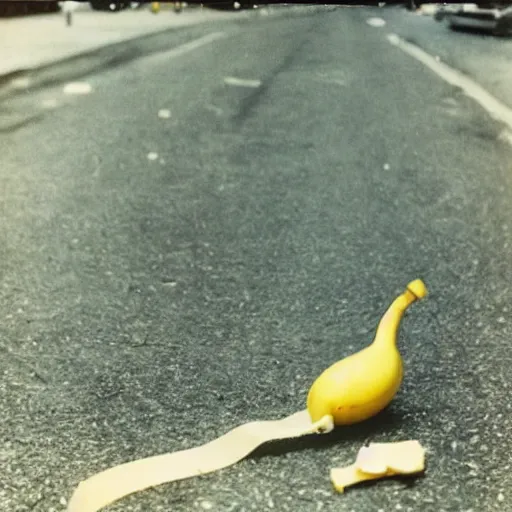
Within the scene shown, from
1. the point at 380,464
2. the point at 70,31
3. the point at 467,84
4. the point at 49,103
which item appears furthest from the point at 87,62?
the point at 380,464

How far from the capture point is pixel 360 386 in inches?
61.2

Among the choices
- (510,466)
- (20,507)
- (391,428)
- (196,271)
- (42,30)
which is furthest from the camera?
(42,30)

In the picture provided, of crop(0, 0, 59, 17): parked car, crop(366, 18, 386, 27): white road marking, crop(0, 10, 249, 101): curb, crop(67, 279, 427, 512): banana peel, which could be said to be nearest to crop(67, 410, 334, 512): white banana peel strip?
→ crop(67, 279, 427, 512): banana peel

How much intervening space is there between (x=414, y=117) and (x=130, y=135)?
1.82 metres

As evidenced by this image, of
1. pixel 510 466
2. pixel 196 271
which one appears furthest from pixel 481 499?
pixel 196 271

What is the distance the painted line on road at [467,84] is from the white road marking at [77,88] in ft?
9.08

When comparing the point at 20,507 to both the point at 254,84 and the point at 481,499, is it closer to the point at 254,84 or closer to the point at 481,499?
the point at 481,499

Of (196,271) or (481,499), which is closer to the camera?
(481,499)

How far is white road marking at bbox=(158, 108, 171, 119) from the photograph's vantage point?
4716 mm

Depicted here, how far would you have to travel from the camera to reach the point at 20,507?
135 cm

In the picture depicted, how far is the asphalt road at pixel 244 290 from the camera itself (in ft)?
4.87

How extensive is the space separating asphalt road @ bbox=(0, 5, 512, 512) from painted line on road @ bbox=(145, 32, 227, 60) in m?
2.92

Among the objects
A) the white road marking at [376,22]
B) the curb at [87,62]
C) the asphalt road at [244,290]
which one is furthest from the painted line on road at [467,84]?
the white road marking at [376,22]

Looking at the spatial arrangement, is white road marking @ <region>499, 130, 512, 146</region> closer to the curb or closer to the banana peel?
the banana peel
